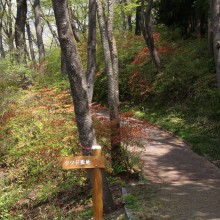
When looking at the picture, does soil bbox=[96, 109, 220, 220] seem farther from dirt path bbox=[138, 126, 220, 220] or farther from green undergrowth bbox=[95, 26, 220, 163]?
green undergrowth bbox=[95, 26, 220, 163]

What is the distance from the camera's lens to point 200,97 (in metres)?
12.0

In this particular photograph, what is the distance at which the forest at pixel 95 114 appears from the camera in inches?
220

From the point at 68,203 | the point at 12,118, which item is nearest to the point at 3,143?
the point at 12,118

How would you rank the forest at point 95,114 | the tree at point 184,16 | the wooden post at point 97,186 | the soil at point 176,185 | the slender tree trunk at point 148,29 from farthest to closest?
the tree at point 184,16 < the slender tree trunk at point 148,29 < the forest at point 95,114 < the soil at point 176,185 < the wooden post at point 97,186

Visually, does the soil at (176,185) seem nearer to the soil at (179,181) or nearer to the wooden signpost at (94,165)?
the soil at (179,181)

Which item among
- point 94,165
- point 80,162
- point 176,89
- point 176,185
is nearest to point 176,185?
point 176,185

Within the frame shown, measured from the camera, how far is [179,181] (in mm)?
7043

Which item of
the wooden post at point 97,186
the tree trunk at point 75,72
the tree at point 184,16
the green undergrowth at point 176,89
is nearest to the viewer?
the wooden post at point 97,186

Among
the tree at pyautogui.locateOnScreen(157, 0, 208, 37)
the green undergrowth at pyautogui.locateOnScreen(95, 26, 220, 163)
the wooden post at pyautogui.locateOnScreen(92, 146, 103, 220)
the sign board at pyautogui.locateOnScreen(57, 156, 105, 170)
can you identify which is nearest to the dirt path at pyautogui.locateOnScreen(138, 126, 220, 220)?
the green undergrowth at pyautogui.locateOnScreen(95, 26, 220, 163)

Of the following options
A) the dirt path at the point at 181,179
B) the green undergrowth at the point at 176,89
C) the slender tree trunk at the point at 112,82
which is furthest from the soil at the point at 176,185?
the green undergrowth at the point at 176,89

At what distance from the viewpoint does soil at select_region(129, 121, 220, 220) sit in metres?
5.29

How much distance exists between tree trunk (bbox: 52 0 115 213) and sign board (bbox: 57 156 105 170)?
1.22m

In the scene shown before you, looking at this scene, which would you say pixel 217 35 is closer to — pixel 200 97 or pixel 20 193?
pixel 200 97

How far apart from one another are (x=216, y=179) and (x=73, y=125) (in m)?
3.66
